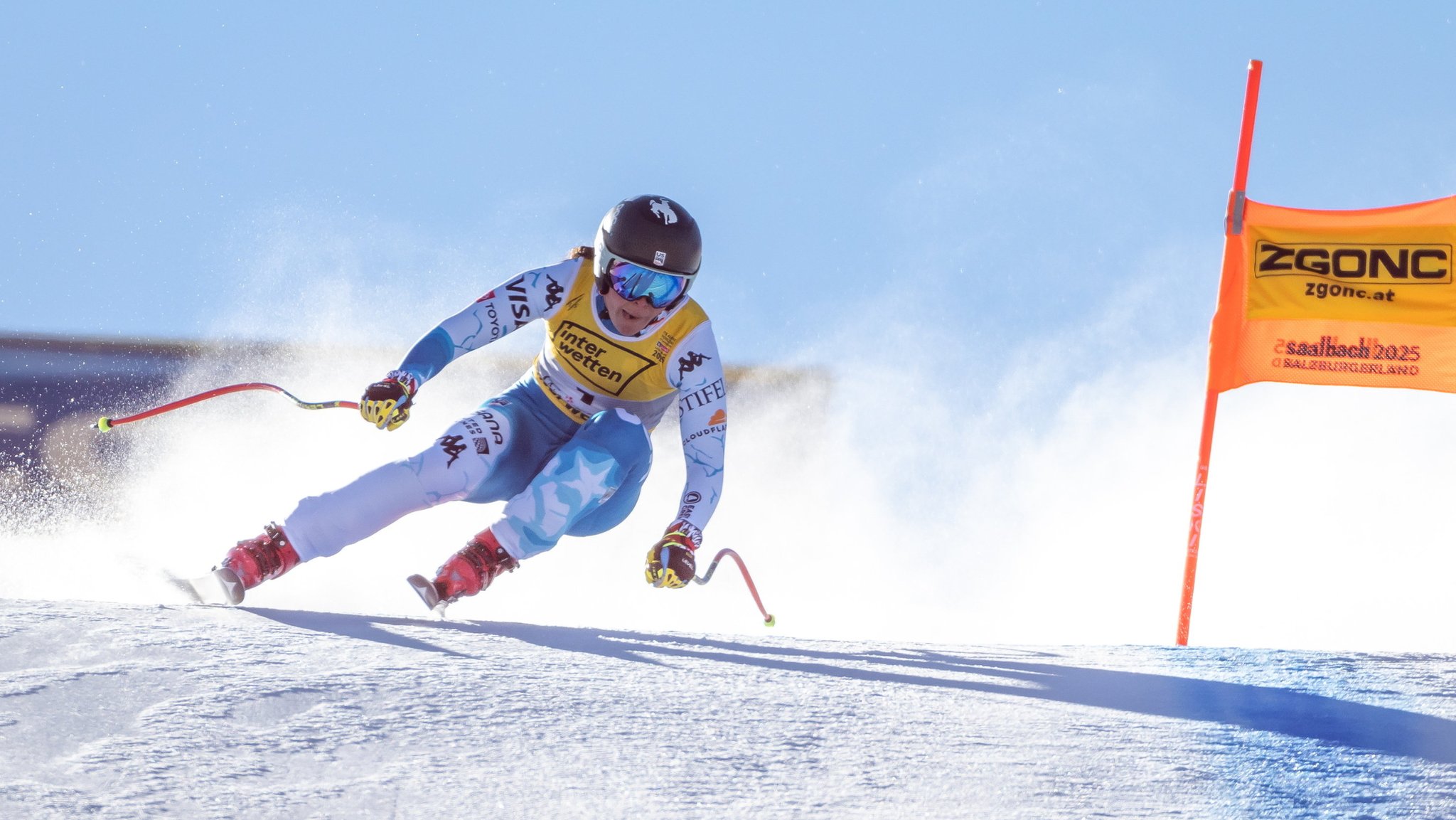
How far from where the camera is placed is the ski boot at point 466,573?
3805mm

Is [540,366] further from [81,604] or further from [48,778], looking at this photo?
[48,778]

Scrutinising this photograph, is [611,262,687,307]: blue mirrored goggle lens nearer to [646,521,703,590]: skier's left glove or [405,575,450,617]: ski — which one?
[646,521,703,590]: skier's left glove

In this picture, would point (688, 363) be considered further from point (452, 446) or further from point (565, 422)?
point (452, 446)

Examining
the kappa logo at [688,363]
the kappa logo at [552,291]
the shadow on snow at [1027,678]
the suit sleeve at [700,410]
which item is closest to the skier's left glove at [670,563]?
the suit sleeve at [700,410]

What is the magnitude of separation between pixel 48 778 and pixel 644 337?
2.47 metres

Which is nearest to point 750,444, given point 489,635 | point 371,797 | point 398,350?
point 398,350

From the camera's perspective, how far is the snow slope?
6.78ft

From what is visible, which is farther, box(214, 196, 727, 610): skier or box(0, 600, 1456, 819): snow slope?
box(214, 196, 727, 610): skier

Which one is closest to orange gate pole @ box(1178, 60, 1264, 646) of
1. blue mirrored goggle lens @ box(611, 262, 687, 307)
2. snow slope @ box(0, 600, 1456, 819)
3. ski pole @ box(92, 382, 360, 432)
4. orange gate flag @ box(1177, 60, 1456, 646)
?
orange gate flag @ box(1177, 60, 1456, 646)

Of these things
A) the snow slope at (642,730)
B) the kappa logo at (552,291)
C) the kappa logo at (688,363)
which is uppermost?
the kappa logo at (552,291)

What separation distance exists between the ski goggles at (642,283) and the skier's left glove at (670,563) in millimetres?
776

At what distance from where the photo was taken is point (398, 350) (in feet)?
26.2

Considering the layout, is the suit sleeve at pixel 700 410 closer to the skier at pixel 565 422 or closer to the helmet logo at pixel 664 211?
the skier at pixel 565 422

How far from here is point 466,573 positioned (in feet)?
12.7
